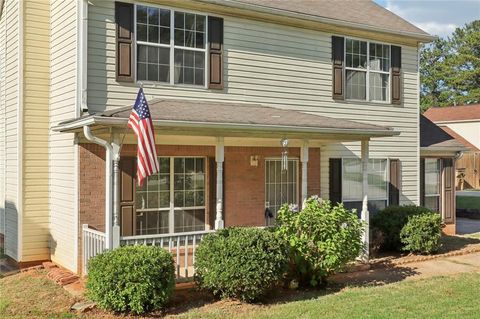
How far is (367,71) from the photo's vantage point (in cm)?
1401

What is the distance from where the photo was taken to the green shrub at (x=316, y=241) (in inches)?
352

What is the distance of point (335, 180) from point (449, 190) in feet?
15.8

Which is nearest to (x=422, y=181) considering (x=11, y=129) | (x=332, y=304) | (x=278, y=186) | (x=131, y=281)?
(x=278, y=186)

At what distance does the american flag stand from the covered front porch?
1.81 ft

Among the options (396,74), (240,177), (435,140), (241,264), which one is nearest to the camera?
(241,264)

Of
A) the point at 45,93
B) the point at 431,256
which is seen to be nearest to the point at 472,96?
the point at 431,256

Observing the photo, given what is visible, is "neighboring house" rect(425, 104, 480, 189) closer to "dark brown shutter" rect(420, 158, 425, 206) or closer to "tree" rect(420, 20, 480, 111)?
"tree" rect(420, 20, 480, 111)

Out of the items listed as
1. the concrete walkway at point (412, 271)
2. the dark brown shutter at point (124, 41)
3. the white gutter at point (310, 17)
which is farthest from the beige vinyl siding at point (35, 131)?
the concrete walkway at point (412, 271)

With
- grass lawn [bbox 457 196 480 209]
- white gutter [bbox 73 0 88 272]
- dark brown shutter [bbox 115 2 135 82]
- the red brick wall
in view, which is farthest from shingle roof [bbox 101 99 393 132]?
grass lawn [bbox 457 196 480 209]

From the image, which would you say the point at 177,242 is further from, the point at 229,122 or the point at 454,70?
the point at 454,70

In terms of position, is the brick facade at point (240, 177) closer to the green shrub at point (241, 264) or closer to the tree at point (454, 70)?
the green shrub at point (241, 264)

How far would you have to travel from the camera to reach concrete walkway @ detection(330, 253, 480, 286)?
985 cm

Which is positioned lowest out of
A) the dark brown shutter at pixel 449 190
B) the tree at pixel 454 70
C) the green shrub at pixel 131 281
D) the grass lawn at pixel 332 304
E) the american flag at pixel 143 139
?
the grass lawn at pixel 332 304

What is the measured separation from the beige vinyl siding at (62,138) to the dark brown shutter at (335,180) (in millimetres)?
6664
